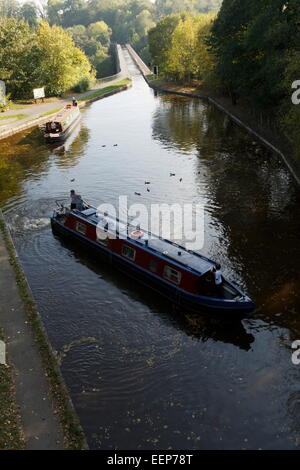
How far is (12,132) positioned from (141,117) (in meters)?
19.8

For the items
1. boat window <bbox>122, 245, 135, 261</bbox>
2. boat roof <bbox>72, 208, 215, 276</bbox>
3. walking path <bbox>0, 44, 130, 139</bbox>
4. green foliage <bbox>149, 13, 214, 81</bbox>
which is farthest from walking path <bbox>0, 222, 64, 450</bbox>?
green foliage <bbox>149, 13, 214, 81</bbox>

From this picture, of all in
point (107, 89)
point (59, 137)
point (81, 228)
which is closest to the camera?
point (81, 228)

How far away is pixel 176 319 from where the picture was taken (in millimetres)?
18000

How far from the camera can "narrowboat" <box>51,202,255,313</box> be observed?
17547 mm

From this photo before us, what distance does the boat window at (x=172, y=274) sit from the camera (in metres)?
18.4

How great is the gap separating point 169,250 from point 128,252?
242cm

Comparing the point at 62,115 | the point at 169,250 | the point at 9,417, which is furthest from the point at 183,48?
the point at 9,417

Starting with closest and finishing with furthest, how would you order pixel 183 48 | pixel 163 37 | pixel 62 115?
pixel 62 115, pixel 183 48, pixel 163 37

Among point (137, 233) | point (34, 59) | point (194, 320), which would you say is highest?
point (34, 59)

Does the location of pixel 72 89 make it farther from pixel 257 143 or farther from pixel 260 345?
pixel 260 345

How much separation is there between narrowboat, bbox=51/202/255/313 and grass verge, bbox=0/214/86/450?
5064mm

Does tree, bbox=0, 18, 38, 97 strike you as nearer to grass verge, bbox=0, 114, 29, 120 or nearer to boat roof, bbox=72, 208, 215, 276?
grass verge, bbox=0, 114, 29, 120

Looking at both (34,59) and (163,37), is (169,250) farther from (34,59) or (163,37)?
(163,37)

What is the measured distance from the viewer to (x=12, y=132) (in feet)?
176
